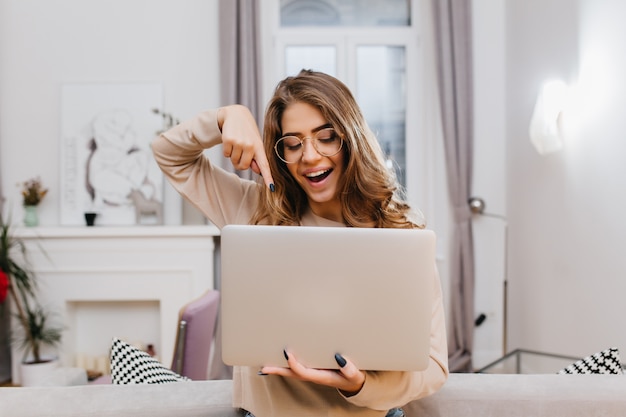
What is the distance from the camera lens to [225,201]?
129cm

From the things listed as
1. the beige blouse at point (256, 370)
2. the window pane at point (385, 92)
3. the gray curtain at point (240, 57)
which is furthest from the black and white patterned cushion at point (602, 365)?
the window pane at point (385, 92)

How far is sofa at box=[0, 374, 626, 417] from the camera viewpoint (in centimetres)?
108

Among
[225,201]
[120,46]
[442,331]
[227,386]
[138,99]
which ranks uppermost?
[120,46]

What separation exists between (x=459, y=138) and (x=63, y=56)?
106 inches

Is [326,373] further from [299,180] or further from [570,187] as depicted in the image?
[570,187]

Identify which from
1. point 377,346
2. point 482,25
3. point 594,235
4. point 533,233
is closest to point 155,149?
point 377,346

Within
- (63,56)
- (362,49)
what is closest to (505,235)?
(362,49)

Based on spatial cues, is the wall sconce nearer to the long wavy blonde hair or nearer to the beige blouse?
the long wavy blonde hair

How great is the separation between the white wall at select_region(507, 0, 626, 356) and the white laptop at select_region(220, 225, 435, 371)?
1.69 meters

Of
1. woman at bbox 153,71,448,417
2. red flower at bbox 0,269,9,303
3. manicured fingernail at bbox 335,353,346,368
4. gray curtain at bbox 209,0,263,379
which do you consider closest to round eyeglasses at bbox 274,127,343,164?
woman at bbox 153,71,448,417

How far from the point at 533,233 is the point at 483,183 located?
2.31 ft

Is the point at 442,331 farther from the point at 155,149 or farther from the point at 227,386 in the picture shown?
the point at 155,149

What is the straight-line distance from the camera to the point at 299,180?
1.18 metres

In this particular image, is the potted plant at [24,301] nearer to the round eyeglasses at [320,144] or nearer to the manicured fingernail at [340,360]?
the round eyeglasses at [320,144]
